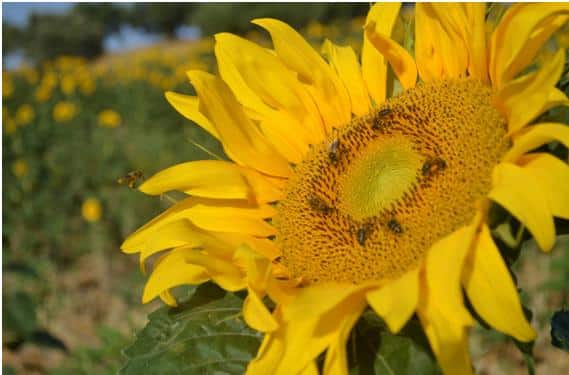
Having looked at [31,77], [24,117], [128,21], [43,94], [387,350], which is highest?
[128,21]

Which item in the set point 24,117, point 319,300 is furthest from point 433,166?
point 24,117

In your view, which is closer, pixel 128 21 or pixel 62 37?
pixel 62 37

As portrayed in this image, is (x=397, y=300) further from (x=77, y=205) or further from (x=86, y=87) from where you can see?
(x=86, y=87)

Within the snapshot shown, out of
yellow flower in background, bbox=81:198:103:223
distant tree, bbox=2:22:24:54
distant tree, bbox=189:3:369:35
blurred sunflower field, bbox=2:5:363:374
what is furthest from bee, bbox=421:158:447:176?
distant tree, bbox=2:22:24:54

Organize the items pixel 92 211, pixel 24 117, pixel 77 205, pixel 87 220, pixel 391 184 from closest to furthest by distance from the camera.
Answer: pixel 391 184 → pixel 92 211 → pixel 87 220 → pixel 77 205 → pixel 24 117

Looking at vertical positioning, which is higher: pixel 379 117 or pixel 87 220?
pixel 379 117

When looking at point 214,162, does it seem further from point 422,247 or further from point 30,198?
point 30,198

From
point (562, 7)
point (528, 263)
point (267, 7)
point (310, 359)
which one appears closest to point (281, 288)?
point (310, 359)

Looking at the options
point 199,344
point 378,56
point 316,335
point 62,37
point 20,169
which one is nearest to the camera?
point 316,335
